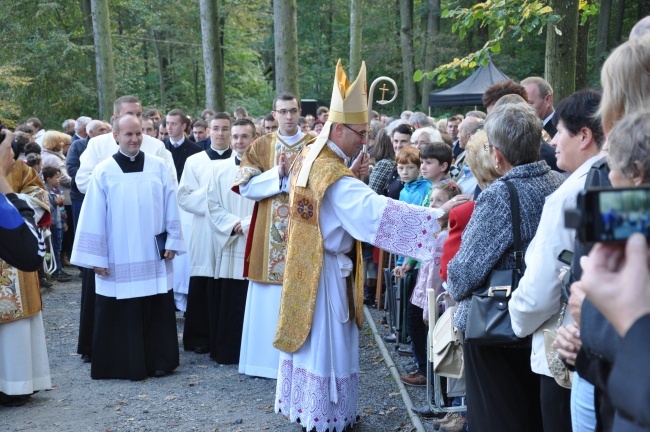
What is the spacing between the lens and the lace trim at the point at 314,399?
5.22 metres

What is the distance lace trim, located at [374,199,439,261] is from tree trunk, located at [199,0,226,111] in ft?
36.0

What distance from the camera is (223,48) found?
31031 millimetres

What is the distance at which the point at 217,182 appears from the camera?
26.3 feet

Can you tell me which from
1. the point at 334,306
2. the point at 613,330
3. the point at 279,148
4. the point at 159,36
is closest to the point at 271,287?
the point at 279,148

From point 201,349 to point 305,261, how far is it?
338 centimetres

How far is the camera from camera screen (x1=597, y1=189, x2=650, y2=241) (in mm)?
1540

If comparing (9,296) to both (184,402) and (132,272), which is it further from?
(184,402)

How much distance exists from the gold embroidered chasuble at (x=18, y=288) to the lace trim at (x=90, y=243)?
526 mm

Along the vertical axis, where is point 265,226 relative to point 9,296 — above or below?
above

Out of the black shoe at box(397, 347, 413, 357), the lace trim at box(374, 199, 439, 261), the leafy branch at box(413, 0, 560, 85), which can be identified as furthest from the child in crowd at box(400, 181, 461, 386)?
the leafy branch at box(413, 0, 560, 85)

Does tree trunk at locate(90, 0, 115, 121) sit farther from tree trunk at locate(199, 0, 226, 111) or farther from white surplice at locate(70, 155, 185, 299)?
white surplice at locate(70, 155, 185, 299)

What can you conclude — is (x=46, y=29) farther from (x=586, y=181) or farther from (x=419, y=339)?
(x=586, y=181)

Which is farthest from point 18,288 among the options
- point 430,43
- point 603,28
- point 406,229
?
point 430,43

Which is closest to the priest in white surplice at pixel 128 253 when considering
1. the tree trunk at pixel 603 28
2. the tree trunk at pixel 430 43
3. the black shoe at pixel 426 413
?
the black shoe at pixel 426 413
